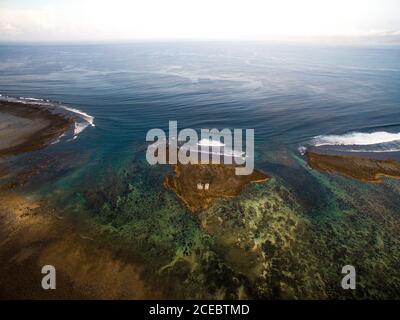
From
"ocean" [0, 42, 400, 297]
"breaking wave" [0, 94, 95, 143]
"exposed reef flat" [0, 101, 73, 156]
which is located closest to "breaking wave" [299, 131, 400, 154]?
"ocean" [0, 42, 400, 297]

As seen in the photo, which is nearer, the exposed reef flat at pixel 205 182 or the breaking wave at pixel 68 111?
the exposed reef flat at pixel 205 182

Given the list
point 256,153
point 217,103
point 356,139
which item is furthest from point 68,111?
point 356,139

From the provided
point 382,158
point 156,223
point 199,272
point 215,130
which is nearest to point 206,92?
point 215,130

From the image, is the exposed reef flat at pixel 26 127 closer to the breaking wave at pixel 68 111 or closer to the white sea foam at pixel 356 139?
the breaking wave at pixel 68 111

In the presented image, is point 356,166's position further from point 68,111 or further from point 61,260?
point 68,111

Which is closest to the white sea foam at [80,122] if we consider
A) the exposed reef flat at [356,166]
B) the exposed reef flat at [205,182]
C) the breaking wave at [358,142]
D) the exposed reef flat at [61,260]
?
the exposed reef flat at [205,182]

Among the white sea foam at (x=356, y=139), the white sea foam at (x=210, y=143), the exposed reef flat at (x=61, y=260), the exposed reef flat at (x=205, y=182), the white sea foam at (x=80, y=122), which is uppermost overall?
the white sea foam at (x=80, y=122)

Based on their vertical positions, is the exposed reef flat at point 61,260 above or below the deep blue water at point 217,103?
below
